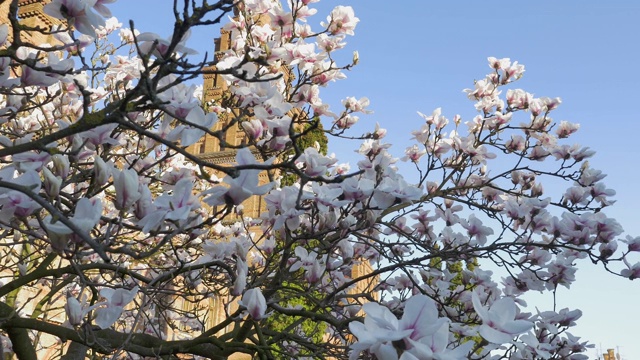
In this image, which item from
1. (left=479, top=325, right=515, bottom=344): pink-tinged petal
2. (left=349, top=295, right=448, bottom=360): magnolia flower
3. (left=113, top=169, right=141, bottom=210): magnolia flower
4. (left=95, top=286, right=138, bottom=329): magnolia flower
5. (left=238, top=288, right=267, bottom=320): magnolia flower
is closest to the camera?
(left=349, top=295, right=448, bottom=360): magnolia flower

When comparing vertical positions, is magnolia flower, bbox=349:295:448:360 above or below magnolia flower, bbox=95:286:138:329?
below

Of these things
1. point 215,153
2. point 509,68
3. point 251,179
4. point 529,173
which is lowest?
point 251,179

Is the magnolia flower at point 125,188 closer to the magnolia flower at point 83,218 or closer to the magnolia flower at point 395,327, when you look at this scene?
the magnolia flower at point 83,218

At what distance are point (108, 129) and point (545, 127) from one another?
15.1 feet

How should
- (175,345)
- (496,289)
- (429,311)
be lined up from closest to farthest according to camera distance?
(429,311) < (175,345) < (496,289)

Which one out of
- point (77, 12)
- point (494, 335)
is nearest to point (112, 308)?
point (77, 12)

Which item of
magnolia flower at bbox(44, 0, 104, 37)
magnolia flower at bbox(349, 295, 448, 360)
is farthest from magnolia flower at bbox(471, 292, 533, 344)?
magnolia flower at bbox(44, 0, 104, 37)

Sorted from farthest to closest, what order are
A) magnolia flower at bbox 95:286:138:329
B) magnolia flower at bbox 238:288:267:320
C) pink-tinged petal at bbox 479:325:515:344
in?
1. magnolia flower at bbox 238:288:267:320
2. magnolia flower at bbox 95:286:138:329
3. pink-tinged petal at bbox 479:325:515:344

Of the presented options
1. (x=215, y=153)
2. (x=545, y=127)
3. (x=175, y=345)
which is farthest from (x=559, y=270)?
(x=215, y=153)

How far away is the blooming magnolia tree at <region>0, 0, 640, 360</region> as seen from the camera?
1761 millimetres

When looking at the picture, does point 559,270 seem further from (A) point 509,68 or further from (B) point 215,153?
(B) point 215,153

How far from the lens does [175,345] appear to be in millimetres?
3223

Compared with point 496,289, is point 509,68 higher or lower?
higher

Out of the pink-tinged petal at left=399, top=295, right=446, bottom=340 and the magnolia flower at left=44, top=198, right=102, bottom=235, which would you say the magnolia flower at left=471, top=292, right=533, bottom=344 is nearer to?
the pink-tinged petal at left=399, top=295, right=446, bottom=340
